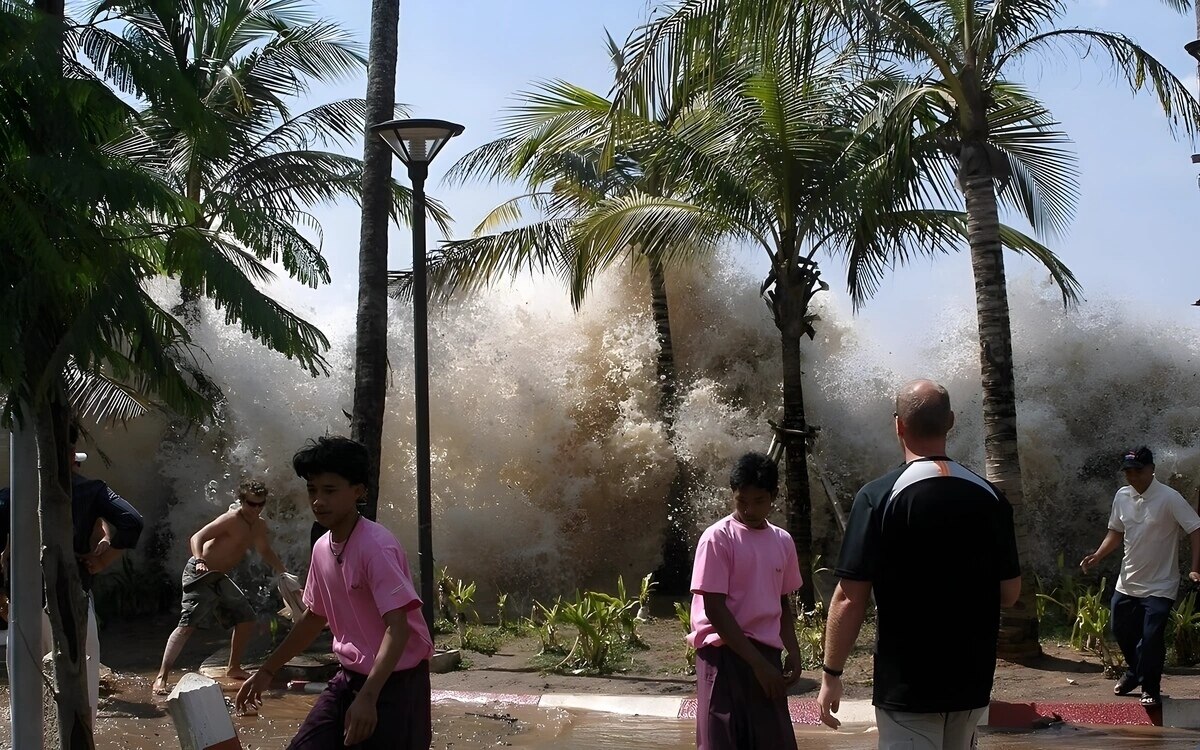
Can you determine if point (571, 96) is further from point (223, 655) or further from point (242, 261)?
point (223, 655)

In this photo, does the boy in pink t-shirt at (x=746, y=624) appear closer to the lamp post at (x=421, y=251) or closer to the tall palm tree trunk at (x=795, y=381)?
the lamp post at (x=421, y=251)

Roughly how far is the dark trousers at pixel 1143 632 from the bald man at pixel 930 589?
16.7 feet

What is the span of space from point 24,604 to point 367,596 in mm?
1901

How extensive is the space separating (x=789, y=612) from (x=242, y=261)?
11.6 meters

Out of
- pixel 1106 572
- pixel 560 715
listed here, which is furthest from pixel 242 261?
pixel 1106 572

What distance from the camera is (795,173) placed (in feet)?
40.0

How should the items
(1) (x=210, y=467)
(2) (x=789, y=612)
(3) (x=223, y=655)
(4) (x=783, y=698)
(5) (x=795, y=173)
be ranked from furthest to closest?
(1) (x=210, y=467) → (5) (x=795, y=173) → (3) (x=223, y=655) → (2) (x=789, y=612) → (4) (x=783, y=698)

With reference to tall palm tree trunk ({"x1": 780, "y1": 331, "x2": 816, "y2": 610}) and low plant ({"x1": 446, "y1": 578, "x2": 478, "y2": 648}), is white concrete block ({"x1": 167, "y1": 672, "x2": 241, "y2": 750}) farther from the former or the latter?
tall palm tree trunk ({"x1": 780, "y1": 331, "x2": 816, "y2": 610})

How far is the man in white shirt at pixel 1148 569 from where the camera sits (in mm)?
8234

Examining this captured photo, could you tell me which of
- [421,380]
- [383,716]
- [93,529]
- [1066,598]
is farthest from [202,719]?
[1066,598]

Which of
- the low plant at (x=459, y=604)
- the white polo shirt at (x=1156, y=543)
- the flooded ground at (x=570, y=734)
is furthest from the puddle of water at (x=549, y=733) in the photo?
the low plant at (x=459, y=604)

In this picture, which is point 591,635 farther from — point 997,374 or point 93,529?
point 93,529

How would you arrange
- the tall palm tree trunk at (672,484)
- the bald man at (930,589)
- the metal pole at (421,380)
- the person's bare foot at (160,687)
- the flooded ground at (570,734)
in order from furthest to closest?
the tall palm tree trunk at (672,484) < the metal pole at (421,380) < the person's bare foot at (160,687) < the flooded ground at (570,734) < the bald man at (930,589)

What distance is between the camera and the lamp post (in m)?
10.6
